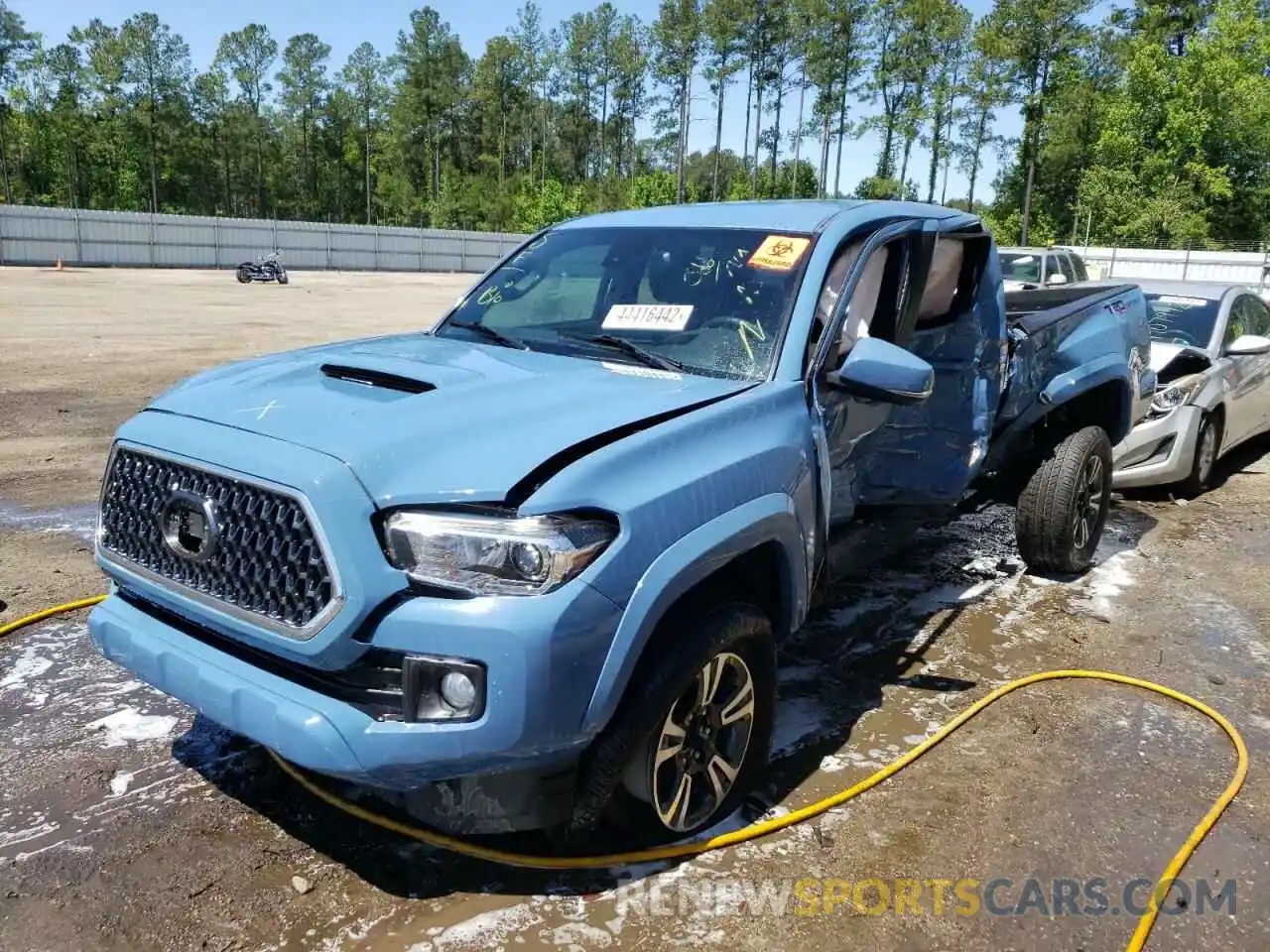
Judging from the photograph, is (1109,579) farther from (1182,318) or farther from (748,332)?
(748,332)

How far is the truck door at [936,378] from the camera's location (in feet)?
11.9

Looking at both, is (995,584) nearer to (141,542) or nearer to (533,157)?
(141,542)

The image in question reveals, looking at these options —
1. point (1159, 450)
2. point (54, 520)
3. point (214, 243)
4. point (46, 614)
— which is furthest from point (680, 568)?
point (214, 243)

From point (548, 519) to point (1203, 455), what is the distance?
696cm

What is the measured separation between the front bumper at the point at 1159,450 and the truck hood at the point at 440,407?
519 centimetres

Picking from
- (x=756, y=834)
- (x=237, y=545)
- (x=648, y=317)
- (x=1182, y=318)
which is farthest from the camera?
(x=1182, y=318)

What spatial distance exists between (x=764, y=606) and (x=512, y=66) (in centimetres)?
9403

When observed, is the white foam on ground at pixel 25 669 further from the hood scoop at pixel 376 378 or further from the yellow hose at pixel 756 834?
the hood scoop at pixel 376 378

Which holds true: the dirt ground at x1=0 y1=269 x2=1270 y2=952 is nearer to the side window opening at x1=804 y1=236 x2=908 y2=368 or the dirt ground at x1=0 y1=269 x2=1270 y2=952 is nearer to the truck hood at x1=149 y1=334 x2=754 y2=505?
the truck hood at x1=149 y1=334 x2=754 y2=505

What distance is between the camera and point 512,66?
88.8m

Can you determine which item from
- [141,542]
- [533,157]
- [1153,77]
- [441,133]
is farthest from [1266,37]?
[141,542]

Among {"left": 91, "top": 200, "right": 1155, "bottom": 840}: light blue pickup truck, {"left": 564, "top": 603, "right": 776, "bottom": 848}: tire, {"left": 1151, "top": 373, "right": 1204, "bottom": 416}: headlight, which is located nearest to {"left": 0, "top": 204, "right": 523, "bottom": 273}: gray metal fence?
{"left": 1151, "top": 373, "right": 1204, "bottom": 416}: headlight

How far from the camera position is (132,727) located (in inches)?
142

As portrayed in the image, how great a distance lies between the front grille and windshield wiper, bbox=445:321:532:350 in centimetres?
131
